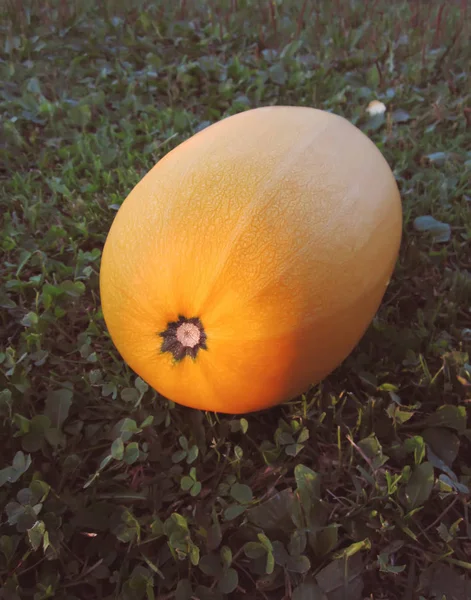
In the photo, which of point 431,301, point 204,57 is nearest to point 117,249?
point 431,301

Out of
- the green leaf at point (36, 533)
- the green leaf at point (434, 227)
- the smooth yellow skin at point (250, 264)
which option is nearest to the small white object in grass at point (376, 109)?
the green leaf at point (434, 227)

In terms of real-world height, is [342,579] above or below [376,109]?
below

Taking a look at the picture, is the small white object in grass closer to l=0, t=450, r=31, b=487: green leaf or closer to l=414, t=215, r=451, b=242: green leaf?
l=414, t=215, r=451, b=242: green leaf

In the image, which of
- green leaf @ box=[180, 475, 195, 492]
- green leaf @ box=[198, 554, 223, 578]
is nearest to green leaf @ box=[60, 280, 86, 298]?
green leaf @ box=[180, 475, 195, 492]

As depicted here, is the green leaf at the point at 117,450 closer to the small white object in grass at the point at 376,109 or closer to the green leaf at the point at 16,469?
the green leaf at the point at 16,469

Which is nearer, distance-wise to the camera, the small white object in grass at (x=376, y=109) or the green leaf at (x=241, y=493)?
the green leaf at (x=241, y=493)

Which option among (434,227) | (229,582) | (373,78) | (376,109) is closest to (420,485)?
(229,582)

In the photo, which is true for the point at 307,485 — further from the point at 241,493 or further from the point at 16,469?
the point at 16,469
